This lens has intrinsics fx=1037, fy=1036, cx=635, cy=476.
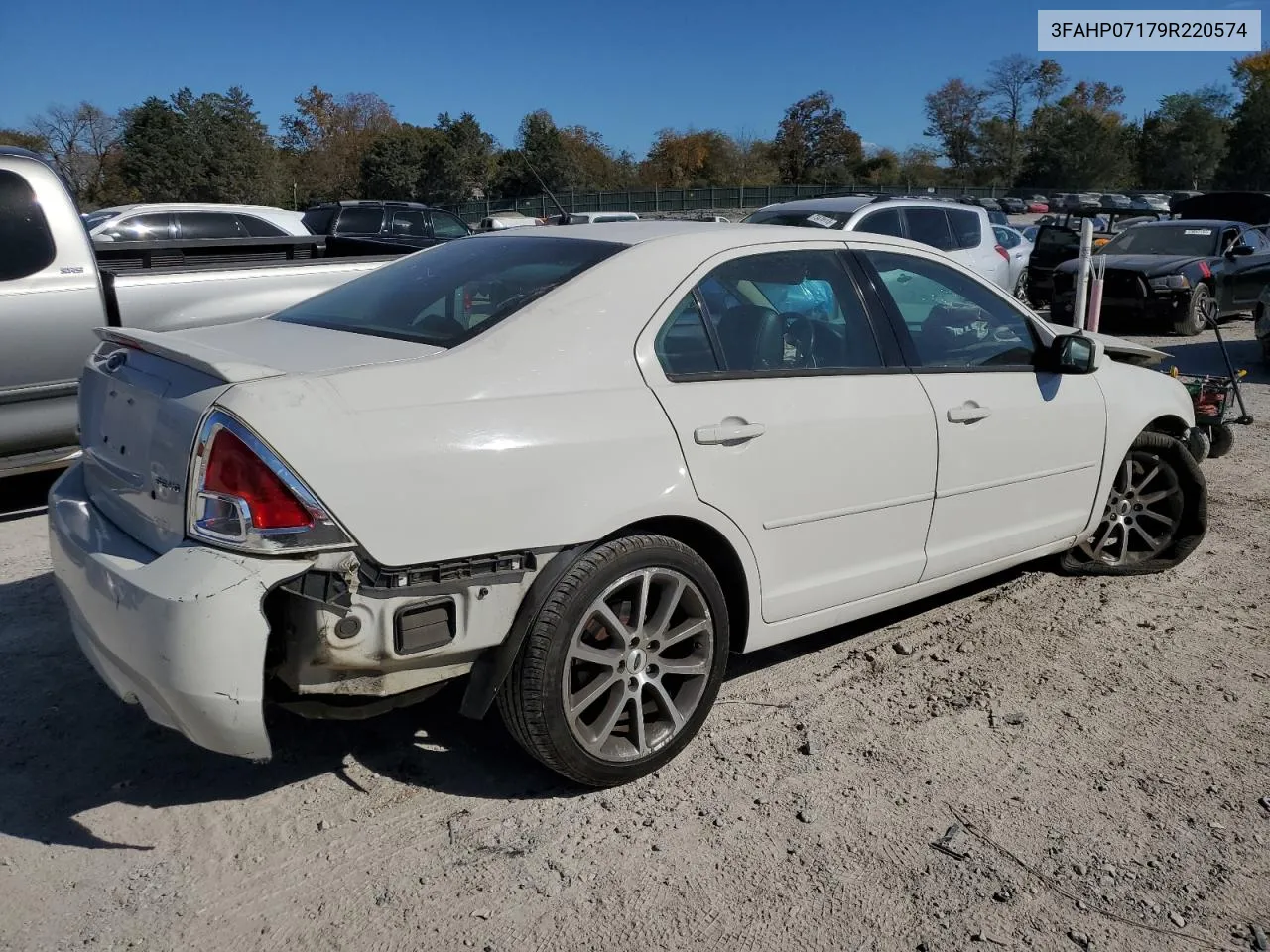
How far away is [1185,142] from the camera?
6856cm

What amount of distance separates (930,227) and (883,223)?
88 cm

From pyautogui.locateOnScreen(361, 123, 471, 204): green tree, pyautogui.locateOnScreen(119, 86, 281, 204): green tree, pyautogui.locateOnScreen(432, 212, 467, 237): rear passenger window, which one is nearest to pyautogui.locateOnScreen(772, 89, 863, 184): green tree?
pyautogui.locateOnScreen(361, 123, 471, 204): green tree

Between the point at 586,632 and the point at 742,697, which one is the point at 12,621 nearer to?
the point at 586,632

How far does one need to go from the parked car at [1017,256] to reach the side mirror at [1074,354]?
9514 millimetres

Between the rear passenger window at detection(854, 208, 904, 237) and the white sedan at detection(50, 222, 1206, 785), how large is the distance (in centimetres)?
664

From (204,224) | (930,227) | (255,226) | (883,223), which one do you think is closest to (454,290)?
(883,223)

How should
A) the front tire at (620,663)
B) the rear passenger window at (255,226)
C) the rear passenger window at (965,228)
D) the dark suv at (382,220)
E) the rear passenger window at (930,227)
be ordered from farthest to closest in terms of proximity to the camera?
the dark suv at (382,220) < the rear passenger window at (255,226) < the rear passenger window at (965,228) < the rear passenger window at (930,227) < the front tire at (620,663)

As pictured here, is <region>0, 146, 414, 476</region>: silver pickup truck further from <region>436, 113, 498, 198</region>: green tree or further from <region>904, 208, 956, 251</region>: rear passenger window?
<region>436, 113, 498, 198</region>: green tree

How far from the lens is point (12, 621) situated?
4.33 m

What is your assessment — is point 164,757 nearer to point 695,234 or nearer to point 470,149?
point 695,234

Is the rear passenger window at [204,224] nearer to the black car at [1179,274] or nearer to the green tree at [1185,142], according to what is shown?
the black car at [1179,274]

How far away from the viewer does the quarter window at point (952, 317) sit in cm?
400

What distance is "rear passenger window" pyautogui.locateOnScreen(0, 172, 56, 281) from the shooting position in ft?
18.6

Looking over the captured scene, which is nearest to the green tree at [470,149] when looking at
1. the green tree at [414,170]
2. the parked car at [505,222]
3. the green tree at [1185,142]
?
the green tree at [414,170]
